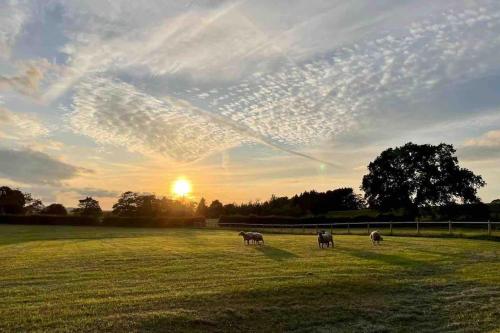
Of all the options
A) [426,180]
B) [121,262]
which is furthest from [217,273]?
[426,180]

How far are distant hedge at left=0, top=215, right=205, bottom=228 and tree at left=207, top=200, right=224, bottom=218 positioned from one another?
50.6 metres

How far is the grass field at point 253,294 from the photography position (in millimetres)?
13344

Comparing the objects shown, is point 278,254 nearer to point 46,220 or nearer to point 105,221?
point 105,221

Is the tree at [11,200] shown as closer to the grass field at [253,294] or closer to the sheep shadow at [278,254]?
the grass field at [253,294]

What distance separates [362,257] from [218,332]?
1409 cm

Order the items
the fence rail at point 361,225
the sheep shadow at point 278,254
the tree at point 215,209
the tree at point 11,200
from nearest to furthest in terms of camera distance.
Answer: the sheep shadow at point 278,254, the fence rail at point 361,225, the tree at point 11,200, the tree at point 215,209

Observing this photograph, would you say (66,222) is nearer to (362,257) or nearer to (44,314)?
(362,257)

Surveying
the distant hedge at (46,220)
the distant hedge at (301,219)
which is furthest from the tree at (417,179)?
the distant hedge at (46,220)

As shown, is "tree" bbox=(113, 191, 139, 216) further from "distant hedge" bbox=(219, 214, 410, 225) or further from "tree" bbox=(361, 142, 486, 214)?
"tree" bbox=(361, 142, 486, 214)

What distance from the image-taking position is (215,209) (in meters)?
153

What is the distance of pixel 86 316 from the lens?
13109mm

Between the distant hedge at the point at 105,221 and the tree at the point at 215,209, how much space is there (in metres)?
50.6

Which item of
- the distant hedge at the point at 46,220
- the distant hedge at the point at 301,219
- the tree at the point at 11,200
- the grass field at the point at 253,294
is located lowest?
the grass field at the point at 253,294

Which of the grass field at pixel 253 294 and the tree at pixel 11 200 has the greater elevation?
the tree at pixel 11 200
